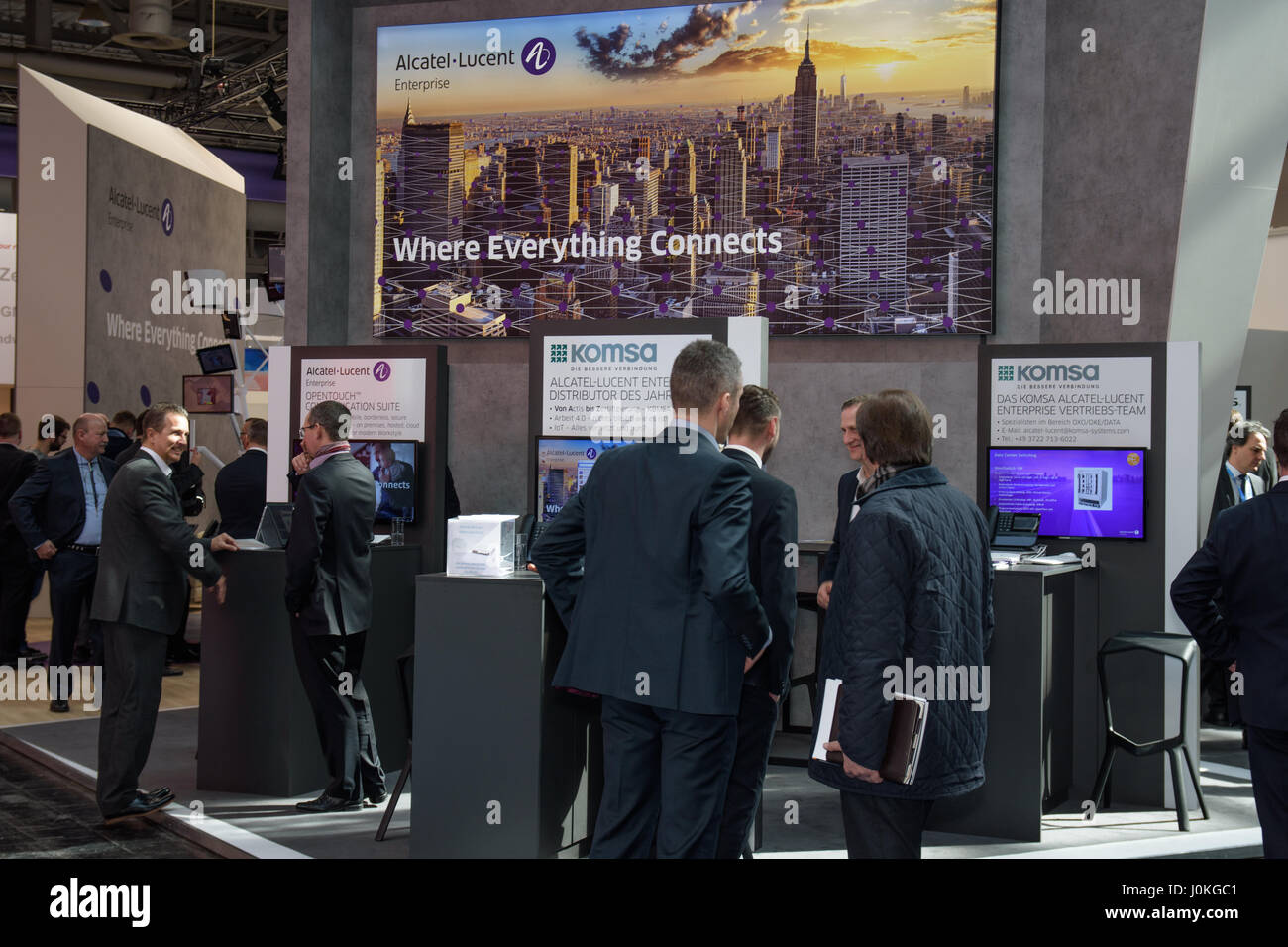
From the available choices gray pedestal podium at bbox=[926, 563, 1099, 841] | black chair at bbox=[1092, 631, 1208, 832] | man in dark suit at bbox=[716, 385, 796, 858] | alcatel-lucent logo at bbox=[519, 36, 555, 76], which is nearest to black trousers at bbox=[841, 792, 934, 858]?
man in dark suit at bbox=[716, 385, 796, 858]

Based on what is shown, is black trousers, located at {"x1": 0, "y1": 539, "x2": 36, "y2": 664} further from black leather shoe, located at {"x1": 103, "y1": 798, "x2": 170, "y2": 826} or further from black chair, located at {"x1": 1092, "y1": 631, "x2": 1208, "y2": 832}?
black chair, located at {"x1": 1092, "y1": 631, "x2": 1208, "y2": 832}

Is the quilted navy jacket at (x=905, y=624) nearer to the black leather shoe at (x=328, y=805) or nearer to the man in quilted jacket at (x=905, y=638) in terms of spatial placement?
the man in quilted jacket at (x=905, y=638)

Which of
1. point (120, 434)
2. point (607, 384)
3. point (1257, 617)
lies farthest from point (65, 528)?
point (1257, 617)

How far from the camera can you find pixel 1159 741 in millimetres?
5059

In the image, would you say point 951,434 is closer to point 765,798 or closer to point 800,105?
point 800,105

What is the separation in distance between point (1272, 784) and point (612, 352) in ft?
9.91

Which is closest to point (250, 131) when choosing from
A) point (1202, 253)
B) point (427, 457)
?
point (427, 457)

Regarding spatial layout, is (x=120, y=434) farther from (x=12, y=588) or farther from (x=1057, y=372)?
(x=1057, y=372)

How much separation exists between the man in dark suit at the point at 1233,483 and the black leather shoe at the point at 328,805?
4381mm

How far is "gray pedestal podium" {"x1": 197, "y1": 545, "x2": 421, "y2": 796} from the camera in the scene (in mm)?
5211

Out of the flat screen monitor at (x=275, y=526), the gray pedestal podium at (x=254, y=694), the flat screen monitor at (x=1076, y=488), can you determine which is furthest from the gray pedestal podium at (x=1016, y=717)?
the flat screen monitor at (x=275, y=526)

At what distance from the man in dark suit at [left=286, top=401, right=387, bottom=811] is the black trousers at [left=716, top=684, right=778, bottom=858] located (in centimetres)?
183
